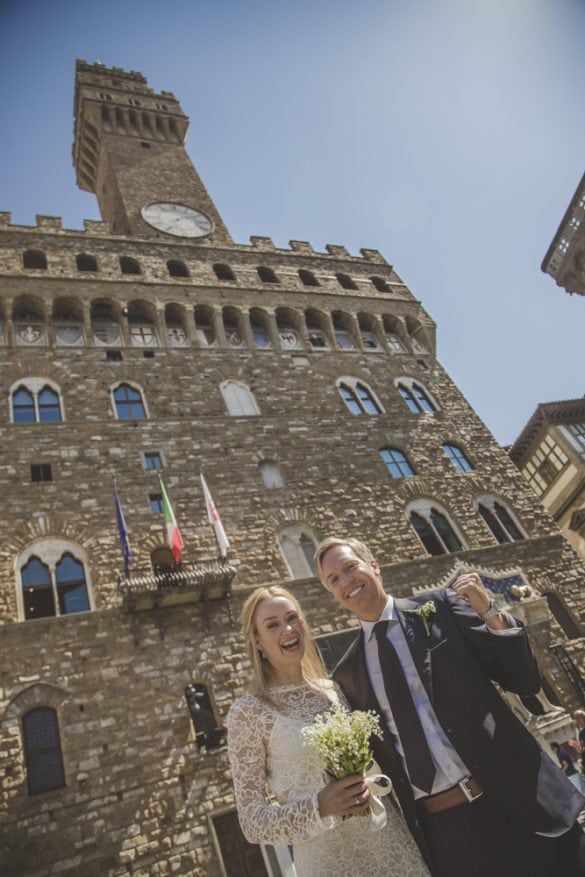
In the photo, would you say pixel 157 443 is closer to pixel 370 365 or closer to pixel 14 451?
pixel 14 451

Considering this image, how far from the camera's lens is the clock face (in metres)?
19.5

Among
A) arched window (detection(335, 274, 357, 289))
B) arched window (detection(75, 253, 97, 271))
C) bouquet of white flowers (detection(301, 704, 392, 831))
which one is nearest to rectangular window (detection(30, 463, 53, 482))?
arched window (detection(75, 253, 97, 271))

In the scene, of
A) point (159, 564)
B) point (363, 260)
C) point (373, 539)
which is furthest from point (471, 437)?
point (159, 564)

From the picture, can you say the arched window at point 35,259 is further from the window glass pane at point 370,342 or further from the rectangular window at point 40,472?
the window glass pane at point 370,342

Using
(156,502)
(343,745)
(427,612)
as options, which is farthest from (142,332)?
(343,745)

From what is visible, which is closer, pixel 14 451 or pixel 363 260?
pixel 14 451

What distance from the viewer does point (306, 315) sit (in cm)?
1845

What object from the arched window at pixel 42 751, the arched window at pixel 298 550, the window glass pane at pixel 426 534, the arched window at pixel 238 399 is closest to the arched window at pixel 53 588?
the arched window at pixel 42 751

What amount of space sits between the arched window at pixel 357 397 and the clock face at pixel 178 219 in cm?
831

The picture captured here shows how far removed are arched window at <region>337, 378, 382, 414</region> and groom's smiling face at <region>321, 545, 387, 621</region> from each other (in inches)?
518

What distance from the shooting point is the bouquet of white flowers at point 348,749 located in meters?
2.33

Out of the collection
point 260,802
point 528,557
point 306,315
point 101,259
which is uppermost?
point 101,259

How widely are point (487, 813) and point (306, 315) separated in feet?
56.2

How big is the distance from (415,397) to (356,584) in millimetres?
15121
